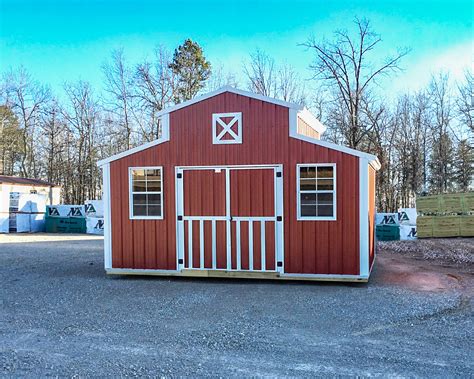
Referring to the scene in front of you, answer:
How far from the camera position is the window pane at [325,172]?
24.4 ft

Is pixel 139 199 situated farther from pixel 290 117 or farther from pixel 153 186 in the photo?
pixel 290 117

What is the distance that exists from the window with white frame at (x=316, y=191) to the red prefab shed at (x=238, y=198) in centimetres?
2

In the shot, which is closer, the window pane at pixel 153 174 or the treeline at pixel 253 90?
the window pane at pixel 153 174

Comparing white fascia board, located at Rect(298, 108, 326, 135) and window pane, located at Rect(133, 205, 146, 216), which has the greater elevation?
white fascia board, located at Rect(298, 108, 326, 135)

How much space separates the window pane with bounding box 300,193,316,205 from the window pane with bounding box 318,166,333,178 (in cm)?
37

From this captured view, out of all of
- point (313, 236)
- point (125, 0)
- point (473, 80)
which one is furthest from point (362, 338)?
point (473, 80)

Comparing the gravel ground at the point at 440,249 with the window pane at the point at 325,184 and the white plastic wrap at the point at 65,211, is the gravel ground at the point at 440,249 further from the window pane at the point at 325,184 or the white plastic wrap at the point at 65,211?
the white plastic wrap at the point at 65,211

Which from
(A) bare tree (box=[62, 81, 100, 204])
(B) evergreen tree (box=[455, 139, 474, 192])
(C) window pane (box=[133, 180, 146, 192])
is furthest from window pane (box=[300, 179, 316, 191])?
(A) bare tree (box=[62, 81, 100, 204])

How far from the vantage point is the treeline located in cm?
2269

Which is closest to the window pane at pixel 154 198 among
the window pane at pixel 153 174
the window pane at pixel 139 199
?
the window pane at pixel 139 199

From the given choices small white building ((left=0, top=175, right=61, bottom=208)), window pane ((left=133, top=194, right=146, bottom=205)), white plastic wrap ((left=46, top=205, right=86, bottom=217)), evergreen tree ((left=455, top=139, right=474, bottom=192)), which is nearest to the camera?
window pane ((left=133, top=194, right=146, bottom=205))

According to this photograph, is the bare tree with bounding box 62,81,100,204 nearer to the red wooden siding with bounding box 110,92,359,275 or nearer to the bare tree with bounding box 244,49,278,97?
the bare tree with bounding box 244,49,278,97

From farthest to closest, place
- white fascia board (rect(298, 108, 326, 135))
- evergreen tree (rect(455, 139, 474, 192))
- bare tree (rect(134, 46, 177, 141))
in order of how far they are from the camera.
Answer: bare tree (rect(134, 46, 177, 141)) → evergreen tree (rect(455, 139, 474, 192)) → white fascia board (rect(298, 108, 326, 135))

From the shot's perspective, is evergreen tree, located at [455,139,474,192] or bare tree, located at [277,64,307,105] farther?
bare tree, located at [277,64,307,105]
